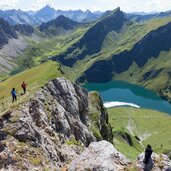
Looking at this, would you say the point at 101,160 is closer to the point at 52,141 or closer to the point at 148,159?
the point at 148,159

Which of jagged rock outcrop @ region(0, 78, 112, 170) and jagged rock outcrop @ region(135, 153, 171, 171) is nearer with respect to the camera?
jagged rock outcrop @ region(135, 153, 171, 171)

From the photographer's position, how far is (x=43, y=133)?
64.6 m

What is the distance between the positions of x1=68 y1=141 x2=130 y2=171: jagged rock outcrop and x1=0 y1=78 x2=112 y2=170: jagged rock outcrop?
882 cm

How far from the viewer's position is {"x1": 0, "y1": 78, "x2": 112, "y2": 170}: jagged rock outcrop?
5409cm

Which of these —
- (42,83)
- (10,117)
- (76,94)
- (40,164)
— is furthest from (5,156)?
(76,94)

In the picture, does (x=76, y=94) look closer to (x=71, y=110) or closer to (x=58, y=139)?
(x=71, y=110)

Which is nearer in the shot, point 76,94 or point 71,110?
point 71,110

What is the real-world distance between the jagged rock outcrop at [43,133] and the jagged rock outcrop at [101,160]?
28.9 feet

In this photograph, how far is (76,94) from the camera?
105 meters

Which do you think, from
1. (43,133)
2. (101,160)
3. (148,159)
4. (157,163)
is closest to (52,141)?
(43,133)

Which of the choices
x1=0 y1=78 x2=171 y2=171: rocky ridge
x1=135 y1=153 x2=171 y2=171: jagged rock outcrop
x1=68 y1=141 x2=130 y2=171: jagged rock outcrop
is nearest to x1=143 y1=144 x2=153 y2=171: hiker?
x1=135 y1=153 x2=171 y2=171: jagged rock outcrop

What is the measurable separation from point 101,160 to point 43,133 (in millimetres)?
20428

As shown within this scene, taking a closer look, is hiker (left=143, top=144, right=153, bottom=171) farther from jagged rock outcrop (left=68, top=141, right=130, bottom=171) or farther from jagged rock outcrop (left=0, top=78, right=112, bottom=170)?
jagged rock outcrop (left=0, top=78, right=112, bottom=170)

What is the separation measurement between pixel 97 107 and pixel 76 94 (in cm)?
1752
